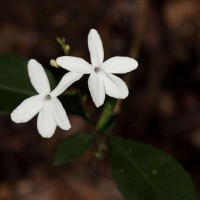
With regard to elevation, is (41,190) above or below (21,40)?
below

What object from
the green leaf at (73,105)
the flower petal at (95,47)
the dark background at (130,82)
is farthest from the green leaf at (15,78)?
the dark background at (130,82)

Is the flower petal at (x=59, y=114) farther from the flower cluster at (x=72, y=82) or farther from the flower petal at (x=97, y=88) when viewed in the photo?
the flower petal at (x=97, y=88)

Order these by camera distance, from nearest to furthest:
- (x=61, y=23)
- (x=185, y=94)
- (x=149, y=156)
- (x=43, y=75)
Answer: (x=43, y=75)
(x=149, y=156)
(x=185, y=94)
(x=61, y=23)

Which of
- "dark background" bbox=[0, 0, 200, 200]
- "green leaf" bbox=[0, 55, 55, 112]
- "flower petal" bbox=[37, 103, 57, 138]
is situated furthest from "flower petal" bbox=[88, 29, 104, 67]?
"dark background" bbox=[0, 0, 200, 200]

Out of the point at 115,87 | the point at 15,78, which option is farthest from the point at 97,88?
the point at 15,78

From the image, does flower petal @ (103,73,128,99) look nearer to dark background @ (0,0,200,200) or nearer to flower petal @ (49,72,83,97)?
flower petal @ (49,72,83,97)

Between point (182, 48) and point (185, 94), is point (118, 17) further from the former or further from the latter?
point (185, 94)

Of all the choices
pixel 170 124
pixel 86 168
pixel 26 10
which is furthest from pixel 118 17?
pixel 86 168
